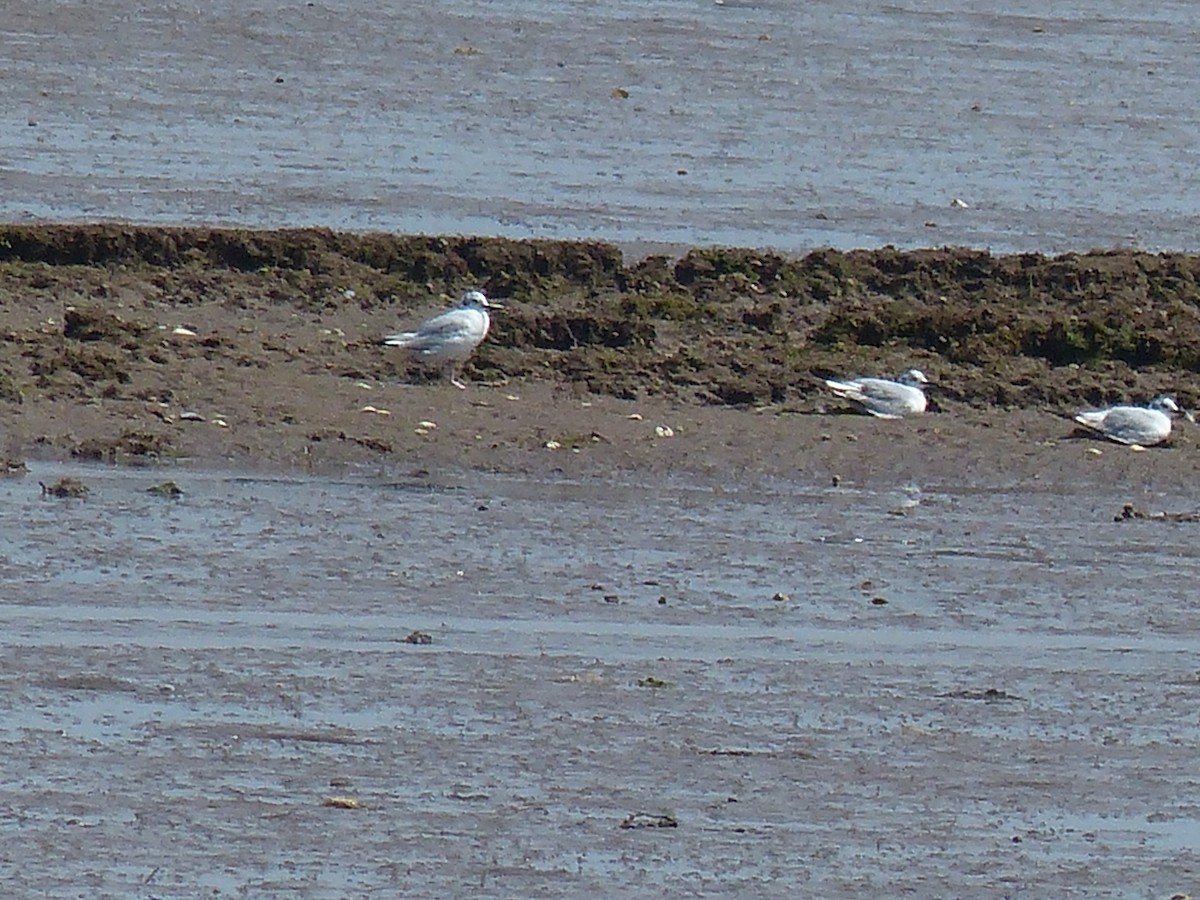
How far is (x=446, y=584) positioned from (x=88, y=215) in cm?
603

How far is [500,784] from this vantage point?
21.6 ft

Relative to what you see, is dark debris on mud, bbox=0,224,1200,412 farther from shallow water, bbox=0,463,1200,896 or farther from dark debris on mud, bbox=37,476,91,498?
shallow water, bbox=0,463,1200,896

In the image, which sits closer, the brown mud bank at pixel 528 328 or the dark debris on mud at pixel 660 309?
the brown mud bank at pixel 528 328

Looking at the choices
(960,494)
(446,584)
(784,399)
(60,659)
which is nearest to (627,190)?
(784,399)

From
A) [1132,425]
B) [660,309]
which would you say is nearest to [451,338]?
[660,309]

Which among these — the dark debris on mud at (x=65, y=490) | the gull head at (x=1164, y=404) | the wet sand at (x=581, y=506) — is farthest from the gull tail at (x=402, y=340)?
the gull head at (x=1164, y=404)

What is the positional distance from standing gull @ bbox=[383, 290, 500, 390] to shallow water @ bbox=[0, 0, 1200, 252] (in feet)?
9.70

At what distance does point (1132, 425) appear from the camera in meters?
11.0

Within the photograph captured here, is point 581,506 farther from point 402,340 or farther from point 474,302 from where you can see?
point 474,302

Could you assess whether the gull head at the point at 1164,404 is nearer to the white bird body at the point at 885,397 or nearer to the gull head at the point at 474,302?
the white bird body at the point at 885,397

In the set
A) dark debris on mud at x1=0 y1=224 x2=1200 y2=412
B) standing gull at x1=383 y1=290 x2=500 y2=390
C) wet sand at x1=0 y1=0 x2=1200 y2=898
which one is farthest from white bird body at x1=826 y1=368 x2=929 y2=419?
standing gull at x1=383 y1=290 x2=500 y2=390

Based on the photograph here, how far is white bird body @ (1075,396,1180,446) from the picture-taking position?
11.0 m

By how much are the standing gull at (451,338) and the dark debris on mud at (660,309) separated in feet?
0.63

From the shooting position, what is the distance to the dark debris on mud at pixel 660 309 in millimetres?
11508
